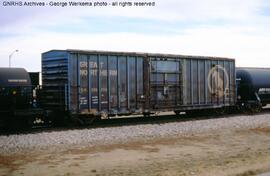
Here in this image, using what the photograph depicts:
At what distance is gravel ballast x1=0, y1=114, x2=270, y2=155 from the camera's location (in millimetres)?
14188

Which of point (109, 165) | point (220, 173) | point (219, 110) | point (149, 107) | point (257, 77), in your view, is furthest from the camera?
point (257, 77)

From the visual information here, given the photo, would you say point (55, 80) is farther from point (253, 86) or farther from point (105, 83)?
point (253, 86)

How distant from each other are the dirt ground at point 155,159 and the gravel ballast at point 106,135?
92 centimetres

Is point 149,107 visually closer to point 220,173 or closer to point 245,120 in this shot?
point 245,120

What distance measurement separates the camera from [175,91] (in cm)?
2309

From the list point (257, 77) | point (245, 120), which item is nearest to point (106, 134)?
point (245, 120)

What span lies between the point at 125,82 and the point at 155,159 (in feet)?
31.0

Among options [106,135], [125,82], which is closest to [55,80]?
[125,82]

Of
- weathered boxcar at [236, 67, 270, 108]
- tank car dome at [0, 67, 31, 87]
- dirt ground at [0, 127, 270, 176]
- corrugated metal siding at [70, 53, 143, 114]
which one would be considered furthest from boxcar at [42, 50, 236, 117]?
dirt ground at [0, 127, 270, 176]

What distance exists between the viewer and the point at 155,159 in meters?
11.8

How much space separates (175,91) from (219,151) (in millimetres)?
10019

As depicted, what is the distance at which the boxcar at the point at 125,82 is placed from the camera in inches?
757

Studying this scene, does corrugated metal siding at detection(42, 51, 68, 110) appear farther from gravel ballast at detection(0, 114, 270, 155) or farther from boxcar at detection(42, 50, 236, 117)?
gravel ballast at detection(0, 114, 270, 155)

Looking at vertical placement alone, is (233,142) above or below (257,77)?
below
